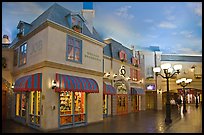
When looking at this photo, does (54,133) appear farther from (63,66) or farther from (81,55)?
(81,55)

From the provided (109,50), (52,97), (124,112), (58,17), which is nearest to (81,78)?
(52,97)

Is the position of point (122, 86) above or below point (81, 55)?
below

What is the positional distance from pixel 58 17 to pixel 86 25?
3.20 m

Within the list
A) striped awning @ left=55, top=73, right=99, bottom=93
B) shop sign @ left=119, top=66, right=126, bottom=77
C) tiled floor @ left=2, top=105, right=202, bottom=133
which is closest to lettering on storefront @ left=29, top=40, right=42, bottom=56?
striped awning @ left=55, top=73, right=99, bottom=93

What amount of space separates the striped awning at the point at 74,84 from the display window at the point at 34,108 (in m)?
1.79

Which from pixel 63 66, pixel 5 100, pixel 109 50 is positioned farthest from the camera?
pixel 109 50

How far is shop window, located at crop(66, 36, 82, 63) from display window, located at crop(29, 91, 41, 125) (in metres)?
2.90

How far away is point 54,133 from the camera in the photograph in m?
10.4

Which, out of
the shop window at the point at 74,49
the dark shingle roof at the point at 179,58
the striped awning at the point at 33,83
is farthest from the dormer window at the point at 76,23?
the dark shingle roof at the point at 179,58

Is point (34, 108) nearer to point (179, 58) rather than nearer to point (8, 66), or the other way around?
point (8, 66)

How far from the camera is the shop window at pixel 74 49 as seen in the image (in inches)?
503

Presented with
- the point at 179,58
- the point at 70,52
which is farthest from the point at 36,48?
the point at 179,58

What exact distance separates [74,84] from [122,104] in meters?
10.5

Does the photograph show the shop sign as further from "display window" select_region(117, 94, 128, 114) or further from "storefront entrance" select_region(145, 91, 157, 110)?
"storefront entrance" select_region(145, 91, 157, 110)
